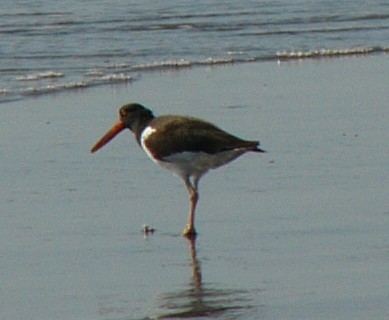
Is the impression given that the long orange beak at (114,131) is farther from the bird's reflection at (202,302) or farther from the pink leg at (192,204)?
the bird's reflection at (202,302)

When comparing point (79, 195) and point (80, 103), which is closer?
point (79, 195)

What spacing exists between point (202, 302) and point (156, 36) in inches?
361

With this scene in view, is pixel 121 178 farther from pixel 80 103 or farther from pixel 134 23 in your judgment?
pixel 134 23

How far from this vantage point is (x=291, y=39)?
14.3 m

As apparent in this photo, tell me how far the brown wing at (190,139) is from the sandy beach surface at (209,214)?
35 centimetres

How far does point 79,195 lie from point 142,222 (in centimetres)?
69

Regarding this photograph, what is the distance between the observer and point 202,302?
5625 mm

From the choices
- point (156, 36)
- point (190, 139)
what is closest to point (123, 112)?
point (190, 139)

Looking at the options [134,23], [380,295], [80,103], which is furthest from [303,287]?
[134,23]

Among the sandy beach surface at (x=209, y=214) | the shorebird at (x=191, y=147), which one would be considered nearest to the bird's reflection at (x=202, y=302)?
the sandy beach surface at (x=209, y=214)

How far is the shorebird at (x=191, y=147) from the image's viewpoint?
7.04m

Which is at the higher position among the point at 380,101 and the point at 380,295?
the point at 380,101

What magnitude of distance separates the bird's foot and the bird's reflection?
830 millimetres

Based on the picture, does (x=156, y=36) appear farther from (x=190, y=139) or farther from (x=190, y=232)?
(x=190, y=232)
